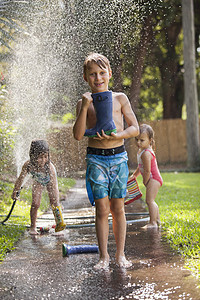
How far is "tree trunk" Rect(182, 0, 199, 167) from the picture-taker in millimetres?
12391

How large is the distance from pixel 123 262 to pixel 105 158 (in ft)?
2.23

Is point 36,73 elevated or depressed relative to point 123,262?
elevated

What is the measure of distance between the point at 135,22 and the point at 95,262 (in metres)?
3.18

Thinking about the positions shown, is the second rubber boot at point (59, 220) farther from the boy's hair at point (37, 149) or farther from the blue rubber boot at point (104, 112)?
the blue rubber boot at point (104, 112)

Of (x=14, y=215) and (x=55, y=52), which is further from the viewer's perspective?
(x=55, y=52)

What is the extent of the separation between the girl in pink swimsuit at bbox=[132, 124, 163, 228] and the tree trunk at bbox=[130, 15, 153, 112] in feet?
2.43

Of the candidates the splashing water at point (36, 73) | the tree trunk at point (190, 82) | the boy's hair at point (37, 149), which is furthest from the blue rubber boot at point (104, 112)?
the tree trunk at point (190, 82)

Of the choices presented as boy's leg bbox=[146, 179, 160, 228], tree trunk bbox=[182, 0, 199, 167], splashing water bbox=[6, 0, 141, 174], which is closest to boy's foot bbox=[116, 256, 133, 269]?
boy's leg bbox=[146, 179, 160, 228]

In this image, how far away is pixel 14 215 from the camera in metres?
5.00

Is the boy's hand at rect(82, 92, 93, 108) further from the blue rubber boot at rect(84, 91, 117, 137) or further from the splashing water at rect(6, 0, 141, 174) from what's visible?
the splashing water at rect(6, 0, 141, 174)

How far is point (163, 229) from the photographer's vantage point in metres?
3.85

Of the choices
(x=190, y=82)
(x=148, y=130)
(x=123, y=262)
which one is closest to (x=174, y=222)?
(x=148, y=130)

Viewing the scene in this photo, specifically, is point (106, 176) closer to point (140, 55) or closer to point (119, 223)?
point (119, 223)

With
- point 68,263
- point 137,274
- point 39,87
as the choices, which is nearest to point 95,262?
point 68,263
